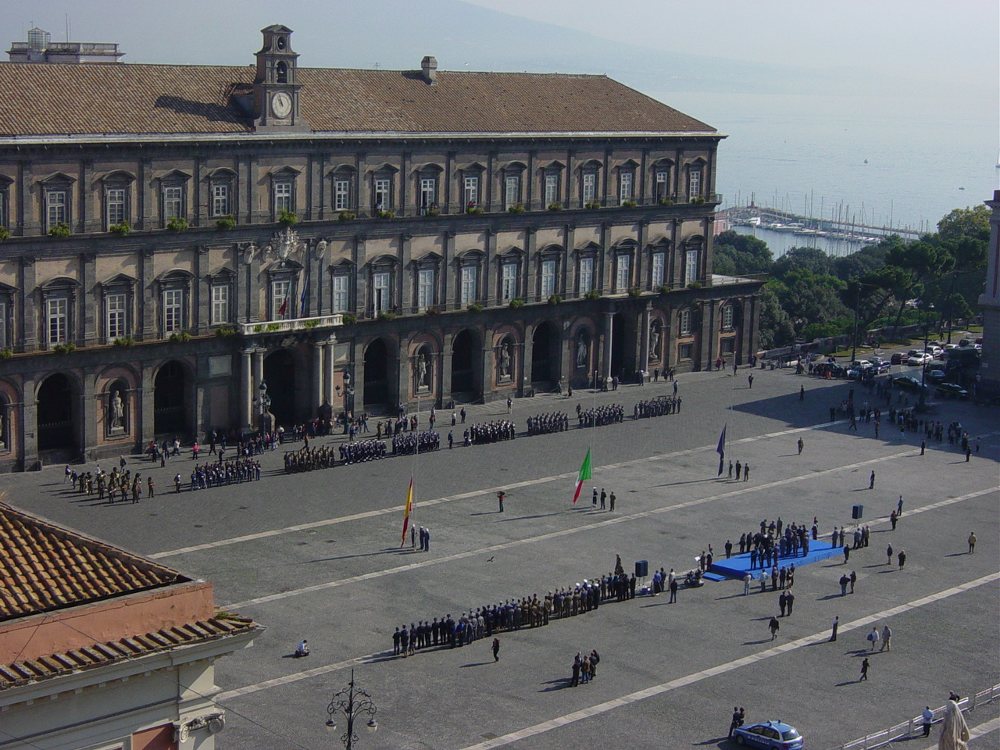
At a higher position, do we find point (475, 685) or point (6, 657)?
point (6, 657)

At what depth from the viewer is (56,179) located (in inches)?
2783

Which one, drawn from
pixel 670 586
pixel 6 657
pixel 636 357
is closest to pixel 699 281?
pixel 636 357

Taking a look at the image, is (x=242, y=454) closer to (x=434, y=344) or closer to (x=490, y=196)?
(x=434, y=344)

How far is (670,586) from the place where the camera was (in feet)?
193

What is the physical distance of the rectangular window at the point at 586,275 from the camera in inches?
3757

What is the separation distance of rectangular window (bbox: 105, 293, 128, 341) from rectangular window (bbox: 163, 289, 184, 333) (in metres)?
2.13

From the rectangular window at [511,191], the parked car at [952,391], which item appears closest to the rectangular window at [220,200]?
the rectangular window at [511,191]

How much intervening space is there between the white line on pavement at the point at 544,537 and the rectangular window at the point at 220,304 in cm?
2128

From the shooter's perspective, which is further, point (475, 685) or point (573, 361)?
point (573, 361)

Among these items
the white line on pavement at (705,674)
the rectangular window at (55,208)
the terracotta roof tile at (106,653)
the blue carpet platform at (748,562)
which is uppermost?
the rectangular window at (55,208)

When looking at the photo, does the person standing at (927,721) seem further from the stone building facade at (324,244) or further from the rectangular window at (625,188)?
the rectangular window at (625,188)

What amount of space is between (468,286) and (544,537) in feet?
87.4

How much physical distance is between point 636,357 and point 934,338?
36168mm

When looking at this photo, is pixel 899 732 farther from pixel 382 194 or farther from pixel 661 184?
pixel 661 184
